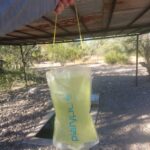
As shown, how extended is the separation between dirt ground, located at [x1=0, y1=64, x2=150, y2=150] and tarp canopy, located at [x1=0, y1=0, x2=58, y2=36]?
10.0 ft

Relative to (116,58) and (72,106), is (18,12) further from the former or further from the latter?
(116,58)

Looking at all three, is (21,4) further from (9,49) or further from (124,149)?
(9,49)

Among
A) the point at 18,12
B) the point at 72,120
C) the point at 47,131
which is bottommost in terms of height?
the point at 47,131

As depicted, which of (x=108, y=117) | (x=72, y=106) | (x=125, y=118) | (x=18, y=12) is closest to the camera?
(x=72, y=106)

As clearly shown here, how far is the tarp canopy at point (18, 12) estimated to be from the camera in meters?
1.58

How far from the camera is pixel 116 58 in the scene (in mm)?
20094

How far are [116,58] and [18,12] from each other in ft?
61.6

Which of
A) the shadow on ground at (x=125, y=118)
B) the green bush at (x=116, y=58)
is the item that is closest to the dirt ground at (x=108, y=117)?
the shadow on ground at (x=125, y=118)

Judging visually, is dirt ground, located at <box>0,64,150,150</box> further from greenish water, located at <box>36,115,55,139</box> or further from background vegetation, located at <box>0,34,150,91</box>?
background vegetation, located at <box>0,34,150,91</box>

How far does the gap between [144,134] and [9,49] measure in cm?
1236

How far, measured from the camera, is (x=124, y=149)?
13.6ft

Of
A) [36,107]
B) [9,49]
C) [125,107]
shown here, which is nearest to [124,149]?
[125,107]

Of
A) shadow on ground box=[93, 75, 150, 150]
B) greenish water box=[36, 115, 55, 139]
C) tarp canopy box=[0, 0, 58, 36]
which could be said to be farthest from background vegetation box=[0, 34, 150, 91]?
tarp canopy box=[0, 0, 58, 36]

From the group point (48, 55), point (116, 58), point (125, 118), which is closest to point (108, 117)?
point (125, 118)
